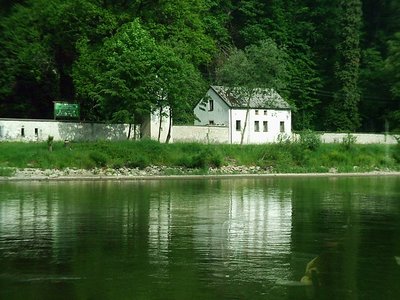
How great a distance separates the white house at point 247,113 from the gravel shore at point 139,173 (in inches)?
496

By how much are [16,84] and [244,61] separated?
22.4 metres

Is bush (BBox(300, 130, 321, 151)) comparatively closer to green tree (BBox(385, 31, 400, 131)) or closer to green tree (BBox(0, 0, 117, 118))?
green tree (BBox(385, 31, 400, 131))

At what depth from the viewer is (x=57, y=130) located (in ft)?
184

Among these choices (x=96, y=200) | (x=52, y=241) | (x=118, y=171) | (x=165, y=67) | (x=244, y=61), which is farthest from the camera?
(x=244, y=61)

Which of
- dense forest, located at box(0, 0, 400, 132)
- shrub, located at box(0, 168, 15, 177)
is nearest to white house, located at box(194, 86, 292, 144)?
dense forest, located at box(0, 0, 400, 132)

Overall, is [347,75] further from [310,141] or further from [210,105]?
[310,141]

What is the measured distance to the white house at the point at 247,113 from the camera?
224ft

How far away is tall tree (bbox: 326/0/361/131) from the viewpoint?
78125 millimetres

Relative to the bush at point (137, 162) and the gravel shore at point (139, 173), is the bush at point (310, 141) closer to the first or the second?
the gravel shore at point (139, 173)

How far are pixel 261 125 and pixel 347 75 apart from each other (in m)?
14.1

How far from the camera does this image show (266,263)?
1524cm

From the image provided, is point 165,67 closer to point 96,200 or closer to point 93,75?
point 93,75

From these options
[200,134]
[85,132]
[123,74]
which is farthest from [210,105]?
[123,74]

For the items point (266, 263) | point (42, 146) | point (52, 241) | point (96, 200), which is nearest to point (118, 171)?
point (42, 146)
